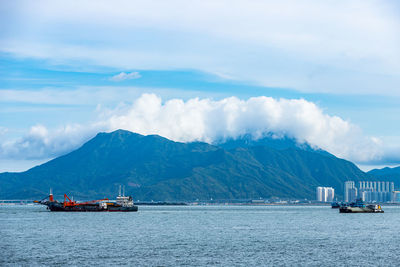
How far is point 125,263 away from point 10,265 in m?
16.1

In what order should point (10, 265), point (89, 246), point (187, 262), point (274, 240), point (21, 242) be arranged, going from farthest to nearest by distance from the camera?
point (274, 240) → point (21, 242) → point (89, 246) → point (187, 262) → point (10, 265)

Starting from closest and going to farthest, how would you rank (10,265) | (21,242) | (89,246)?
1. (10,265)
2. (89,246)
3. (21,242)

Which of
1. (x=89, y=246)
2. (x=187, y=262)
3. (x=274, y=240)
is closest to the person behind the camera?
(x=187, y=262)

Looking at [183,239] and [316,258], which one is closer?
[316,258]

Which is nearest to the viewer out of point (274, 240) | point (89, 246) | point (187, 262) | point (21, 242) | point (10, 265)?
point (10, 265)

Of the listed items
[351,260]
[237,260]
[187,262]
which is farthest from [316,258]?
[187,262]

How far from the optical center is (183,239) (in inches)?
4719

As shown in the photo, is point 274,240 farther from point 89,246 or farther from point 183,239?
point 89,246

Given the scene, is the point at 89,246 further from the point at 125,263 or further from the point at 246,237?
the point at 246,237

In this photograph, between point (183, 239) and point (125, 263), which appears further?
point (183, 239)

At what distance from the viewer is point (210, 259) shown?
8681 cm

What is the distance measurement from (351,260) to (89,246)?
155ft

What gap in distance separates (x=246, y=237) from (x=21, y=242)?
4826 cm

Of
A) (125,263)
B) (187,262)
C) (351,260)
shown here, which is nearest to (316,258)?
(351,260)
